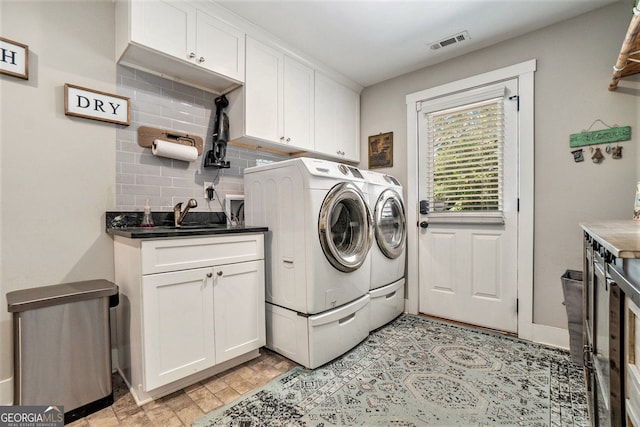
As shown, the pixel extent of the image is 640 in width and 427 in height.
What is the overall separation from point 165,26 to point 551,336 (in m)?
3.60

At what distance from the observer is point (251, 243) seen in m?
2.05

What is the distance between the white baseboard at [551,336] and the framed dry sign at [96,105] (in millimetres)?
3492

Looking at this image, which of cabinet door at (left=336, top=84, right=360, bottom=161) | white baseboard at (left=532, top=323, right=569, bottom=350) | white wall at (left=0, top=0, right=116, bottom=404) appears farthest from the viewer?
cabinet door at (left=336, top=84, right=360, bottom=161)

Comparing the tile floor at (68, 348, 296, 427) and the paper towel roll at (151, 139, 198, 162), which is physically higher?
the paper towel roll at (151, 139, 198, 162)

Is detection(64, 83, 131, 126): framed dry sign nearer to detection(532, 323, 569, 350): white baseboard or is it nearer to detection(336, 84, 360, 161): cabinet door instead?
detection(336, 84, 360, 161): cabinet door

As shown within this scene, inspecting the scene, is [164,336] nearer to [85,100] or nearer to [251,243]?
[251,243]

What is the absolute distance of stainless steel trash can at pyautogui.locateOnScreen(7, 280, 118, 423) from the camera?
1.41 metres

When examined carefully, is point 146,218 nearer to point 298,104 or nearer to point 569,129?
point 298,104

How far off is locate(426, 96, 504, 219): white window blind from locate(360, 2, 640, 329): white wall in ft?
0.97

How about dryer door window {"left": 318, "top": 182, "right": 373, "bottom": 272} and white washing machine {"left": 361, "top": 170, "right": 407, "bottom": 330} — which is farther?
white washing machine {"left": 361, "top": 170, "right": 407, "bottom": 330}

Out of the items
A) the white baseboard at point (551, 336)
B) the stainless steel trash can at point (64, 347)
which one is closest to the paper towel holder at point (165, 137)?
the stainless steel trash can at point (64, 347)

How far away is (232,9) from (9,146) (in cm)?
165

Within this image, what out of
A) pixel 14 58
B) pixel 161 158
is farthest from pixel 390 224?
pixel 14 58

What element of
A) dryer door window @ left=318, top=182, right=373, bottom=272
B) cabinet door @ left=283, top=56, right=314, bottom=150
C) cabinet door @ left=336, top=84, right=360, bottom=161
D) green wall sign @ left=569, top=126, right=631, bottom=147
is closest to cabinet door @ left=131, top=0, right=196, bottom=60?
cabinet door @ left=283, top=56, right=314, bottom=150
